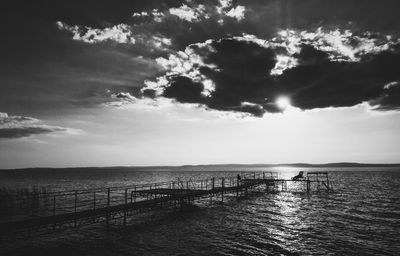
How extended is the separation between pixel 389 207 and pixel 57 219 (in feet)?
145

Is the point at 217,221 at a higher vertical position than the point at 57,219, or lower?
lower

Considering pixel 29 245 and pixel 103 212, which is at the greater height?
pixel 103 212

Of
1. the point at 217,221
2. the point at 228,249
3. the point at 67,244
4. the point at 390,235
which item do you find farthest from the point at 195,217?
the point at 390,235

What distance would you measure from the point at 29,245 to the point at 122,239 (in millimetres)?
6612

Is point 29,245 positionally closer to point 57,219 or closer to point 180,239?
point 57,219

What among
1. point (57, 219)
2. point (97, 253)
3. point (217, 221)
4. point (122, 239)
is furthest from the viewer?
point (217, 221)

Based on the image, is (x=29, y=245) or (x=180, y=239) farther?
(x=180, y=239)

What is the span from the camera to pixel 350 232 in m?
26.1

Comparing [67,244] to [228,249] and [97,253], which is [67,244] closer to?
[97,253]

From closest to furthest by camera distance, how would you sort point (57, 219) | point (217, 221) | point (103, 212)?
point (57, 219), point (103, 212), point (217, 221)

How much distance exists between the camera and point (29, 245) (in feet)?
69.5

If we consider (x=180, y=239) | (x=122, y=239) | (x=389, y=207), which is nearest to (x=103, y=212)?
(x=122, y=239)

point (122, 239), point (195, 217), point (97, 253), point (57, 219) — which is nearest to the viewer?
point (97, 253)

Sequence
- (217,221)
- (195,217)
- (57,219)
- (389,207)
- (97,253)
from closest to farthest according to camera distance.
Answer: (97,253), (57,219), (217,221), (195,217), (389,207)
